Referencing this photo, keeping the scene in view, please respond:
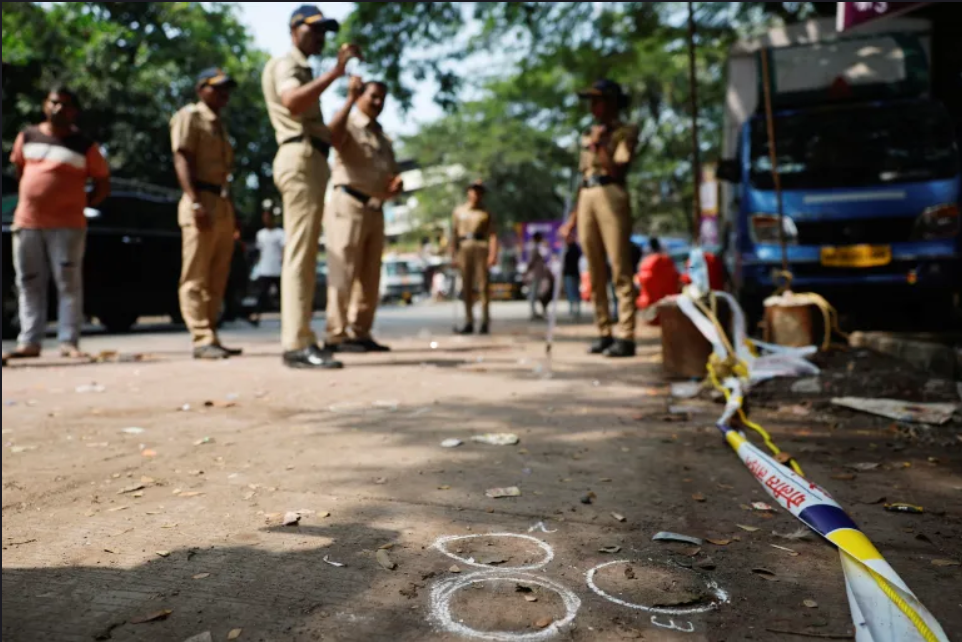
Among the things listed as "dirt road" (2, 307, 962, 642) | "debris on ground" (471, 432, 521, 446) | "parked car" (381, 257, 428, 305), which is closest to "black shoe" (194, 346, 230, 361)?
"dirt road" (2, 307, 962, 642)

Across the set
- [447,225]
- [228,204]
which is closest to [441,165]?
[447,225]

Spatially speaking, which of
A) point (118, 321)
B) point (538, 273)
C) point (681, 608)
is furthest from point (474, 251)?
point (681, 608)

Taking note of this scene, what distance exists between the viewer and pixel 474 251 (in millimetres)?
10609

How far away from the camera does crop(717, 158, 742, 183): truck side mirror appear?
28.6ft

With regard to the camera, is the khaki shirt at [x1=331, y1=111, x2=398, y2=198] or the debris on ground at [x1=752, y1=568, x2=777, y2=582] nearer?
the debris on ground at [x1=752, y1=568, x2=777, y2=582]

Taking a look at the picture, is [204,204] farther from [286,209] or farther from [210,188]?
[286,209]

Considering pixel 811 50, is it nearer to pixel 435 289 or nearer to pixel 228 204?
pixel 228 204

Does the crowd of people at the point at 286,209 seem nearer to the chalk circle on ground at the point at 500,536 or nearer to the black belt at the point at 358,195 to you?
the black belt at the point at 358,195

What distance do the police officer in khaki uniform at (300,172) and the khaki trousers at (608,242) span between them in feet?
6.78

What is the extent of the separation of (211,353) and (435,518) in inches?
181

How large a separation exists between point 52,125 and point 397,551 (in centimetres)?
562

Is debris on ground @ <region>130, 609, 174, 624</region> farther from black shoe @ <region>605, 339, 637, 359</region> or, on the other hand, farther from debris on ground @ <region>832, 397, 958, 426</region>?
black shoe @ <region>605, 339, 637, 359</region>

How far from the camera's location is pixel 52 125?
20.9 feet

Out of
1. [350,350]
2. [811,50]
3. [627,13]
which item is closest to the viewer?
[350,350]
